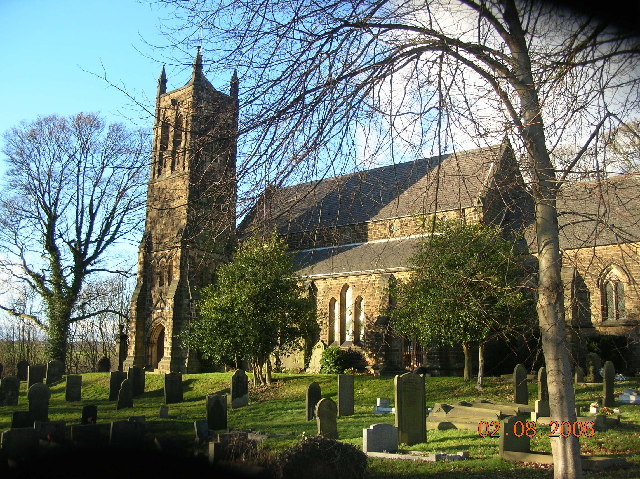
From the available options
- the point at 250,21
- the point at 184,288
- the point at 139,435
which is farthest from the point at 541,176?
the point at 184,288

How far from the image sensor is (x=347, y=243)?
99.3 feet

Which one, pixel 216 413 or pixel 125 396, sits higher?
pixel 216 413

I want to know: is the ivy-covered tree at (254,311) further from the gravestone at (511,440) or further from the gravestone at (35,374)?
the gravestone at (511,440)

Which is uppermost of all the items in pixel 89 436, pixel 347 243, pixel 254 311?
pixel 347 243

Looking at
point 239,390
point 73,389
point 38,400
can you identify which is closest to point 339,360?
point 239,390

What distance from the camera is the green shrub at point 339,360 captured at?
25.5 m

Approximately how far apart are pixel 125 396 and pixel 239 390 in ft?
12.9

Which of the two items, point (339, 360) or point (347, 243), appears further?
point (347, 243)

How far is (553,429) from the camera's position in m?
6.41

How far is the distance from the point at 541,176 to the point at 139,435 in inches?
312

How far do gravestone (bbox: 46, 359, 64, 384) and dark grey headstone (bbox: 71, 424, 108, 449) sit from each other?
58.9 ft

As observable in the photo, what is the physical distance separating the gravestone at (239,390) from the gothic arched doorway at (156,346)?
14589mm

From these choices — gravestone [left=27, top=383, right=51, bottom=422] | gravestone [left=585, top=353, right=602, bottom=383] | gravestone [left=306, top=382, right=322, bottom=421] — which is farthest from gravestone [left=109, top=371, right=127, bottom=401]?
gravestone [left=585, top=353, right=602, bottom=383]
